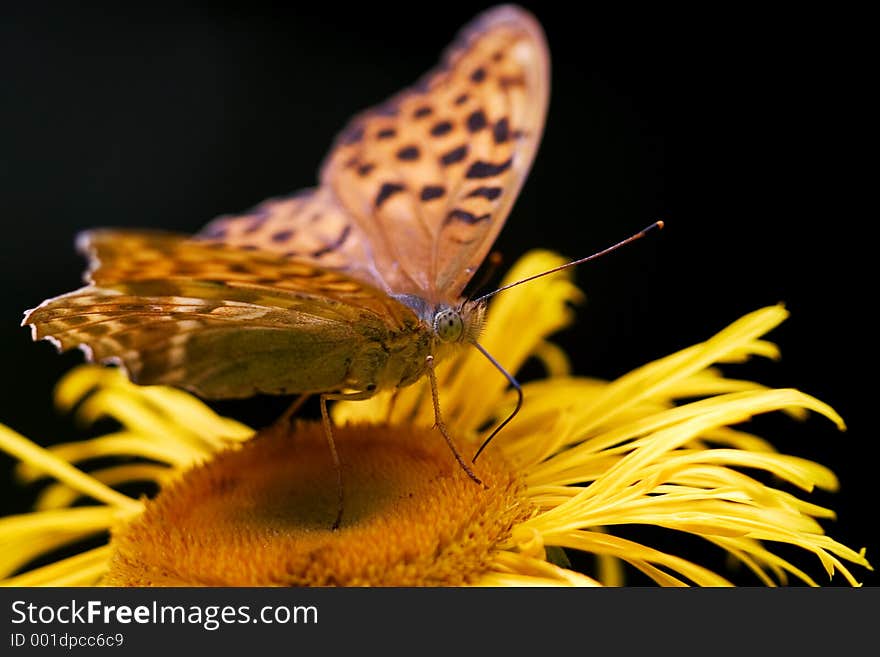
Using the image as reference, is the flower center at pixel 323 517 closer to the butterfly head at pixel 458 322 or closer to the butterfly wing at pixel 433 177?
the butterfly head at pixel 458 322

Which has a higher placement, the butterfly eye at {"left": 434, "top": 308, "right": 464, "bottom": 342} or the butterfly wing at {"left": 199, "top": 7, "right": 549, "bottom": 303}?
the butterfly wing at {"left": 199, "top": 7, "right": 549, "bottom": 303}

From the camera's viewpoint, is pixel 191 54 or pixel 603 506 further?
pixel 191 54

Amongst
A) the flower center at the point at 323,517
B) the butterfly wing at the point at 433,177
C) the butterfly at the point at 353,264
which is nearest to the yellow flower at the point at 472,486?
the flower center at the point at 323,517

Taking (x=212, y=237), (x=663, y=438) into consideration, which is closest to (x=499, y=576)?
(x=663, y=438)

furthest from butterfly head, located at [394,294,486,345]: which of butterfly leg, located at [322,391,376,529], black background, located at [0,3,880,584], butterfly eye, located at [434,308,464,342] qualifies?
black background, located at [0,3,880,584]

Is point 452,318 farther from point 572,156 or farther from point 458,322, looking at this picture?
point 572,156

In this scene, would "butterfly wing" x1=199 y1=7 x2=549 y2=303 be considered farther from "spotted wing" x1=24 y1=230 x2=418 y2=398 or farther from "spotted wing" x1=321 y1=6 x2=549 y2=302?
"spotted wing" x1=24 y1=230 x2=418 y2=398
